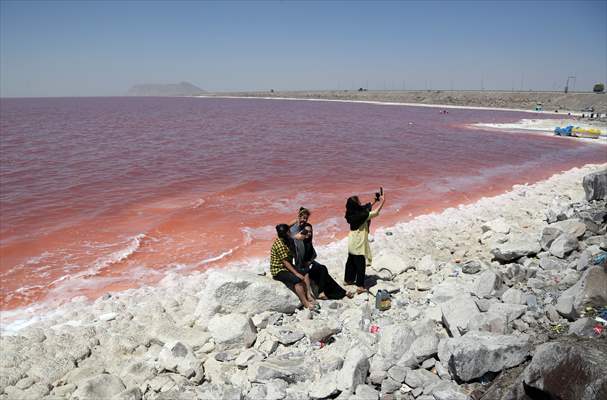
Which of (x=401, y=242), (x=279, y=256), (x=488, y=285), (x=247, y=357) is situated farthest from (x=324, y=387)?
(x=401, y=242)

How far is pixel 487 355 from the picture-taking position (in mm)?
4164

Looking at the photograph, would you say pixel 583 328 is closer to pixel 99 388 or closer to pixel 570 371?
pixel 570 371

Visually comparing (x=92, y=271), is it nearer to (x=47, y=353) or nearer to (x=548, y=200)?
(x=47, y=353)

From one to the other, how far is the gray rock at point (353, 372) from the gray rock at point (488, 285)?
2459 millimetres

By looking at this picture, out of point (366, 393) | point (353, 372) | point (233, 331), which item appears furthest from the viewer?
point (233, 331)

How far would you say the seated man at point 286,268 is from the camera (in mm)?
6418

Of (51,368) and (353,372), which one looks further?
(51,368)

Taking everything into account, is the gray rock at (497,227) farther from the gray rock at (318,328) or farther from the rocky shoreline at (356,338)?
the gray rock at (318,328)

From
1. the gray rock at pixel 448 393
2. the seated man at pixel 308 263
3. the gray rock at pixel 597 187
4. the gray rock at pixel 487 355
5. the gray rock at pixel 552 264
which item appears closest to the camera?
A: the gray rock at pixel 448 393

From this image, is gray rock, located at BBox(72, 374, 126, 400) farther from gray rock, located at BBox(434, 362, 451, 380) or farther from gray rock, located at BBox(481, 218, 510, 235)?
gray rock, located at BBox(481, 218, 510, 235)

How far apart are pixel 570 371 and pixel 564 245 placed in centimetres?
458

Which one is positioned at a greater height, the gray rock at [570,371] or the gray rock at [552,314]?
the gray rock at [570,371]

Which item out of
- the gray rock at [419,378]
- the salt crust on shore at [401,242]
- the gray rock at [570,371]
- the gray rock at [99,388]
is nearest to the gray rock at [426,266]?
the salt crust on shore at [401,242]

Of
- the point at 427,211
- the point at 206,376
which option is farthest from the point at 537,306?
the point at 427,211
